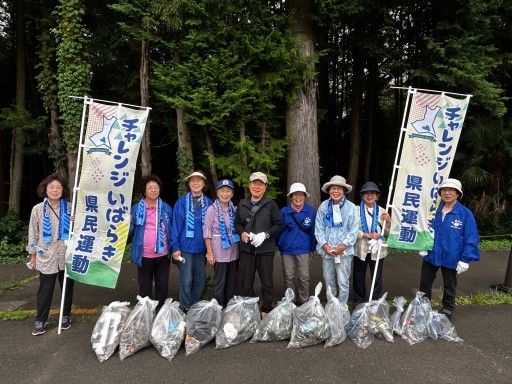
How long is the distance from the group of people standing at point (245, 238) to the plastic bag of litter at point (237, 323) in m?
0.44

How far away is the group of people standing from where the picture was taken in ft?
13.3

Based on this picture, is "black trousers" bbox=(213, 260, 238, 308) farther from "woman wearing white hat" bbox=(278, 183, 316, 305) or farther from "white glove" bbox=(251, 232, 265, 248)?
"woman wearing white hat" bbox=(278, 183, 316, 305)

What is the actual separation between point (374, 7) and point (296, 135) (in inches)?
154

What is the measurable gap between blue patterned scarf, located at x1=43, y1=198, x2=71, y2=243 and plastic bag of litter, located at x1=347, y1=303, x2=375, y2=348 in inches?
136

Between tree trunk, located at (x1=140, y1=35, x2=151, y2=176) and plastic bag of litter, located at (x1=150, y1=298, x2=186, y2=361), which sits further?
tree trunk, located at (x1=140, y1=35, x2=151, y2=176)

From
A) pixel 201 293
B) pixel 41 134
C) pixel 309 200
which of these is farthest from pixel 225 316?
pixel 41 134

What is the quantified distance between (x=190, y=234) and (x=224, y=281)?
75 centimetres

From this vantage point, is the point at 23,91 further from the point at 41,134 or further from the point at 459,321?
the point at 459,321

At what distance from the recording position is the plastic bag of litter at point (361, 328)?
12.2 feet

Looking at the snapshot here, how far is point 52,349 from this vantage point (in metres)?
3.65

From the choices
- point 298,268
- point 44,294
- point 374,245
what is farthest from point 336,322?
point 44,294

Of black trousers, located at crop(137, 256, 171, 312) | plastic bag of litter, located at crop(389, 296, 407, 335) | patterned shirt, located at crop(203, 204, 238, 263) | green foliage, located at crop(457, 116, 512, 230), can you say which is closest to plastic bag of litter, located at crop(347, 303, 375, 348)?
plastic bag of litter, located at crop(389, 296, 407, 335)

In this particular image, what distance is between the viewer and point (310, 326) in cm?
363

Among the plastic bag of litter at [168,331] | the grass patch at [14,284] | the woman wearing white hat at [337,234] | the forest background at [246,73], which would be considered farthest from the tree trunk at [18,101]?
the woman wearing white hat at [337,234]
